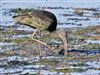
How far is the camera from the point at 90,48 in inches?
506

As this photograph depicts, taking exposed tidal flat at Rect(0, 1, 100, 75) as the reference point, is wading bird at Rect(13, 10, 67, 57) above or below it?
above

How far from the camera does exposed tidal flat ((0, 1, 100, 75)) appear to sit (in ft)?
33.5

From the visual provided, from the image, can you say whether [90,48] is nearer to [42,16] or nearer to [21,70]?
[42,16]

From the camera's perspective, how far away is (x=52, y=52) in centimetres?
1220

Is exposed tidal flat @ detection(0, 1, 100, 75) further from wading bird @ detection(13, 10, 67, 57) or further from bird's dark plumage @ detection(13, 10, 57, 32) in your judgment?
bird's dark plumage @ detection(13, 10, 57, 32)

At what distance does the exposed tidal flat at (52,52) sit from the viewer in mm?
10219

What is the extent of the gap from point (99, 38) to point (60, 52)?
285 cm

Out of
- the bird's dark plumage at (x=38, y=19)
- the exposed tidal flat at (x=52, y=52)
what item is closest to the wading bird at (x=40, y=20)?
the bird's dark plumage at (x=38, y=19)

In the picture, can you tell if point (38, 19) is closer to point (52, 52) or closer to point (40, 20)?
point (40, 20)

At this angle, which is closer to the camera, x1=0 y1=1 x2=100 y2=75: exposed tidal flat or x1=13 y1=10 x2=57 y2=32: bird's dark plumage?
x1=0 y1=1 x2=100 y2=75: exposed tidal flat

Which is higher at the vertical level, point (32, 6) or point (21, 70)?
point (32, 6)

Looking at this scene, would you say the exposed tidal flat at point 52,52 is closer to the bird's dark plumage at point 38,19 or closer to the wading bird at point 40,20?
the wading bird at point 40,20

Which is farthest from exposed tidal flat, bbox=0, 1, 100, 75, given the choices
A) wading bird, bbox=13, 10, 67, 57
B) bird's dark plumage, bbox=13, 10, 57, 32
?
bird's dark plumage, bbox=13, 10, 57, 32

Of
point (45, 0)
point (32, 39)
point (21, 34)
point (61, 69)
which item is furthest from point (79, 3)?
point (61, 69)
